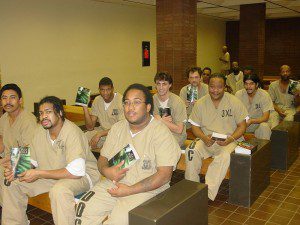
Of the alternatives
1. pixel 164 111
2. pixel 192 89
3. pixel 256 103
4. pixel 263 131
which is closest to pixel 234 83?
pixel 256 103

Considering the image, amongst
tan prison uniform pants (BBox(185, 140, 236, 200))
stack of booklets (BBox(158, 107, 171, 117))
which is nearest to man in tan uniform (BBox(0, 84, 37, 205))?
stack of booklets (BBox(158, 107, 171, 117))

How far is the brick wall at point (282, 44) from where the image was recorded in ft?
53.2

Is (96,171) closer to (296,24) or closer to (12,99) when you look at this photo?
(12,99)

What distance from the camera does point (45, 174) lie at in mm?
2729

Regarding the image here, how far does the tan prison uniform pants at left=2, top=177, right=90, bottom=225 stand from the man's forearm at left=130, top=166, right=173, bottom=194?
2.01 feet

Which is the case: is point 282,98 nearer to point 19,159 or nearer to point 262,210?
point 262,210

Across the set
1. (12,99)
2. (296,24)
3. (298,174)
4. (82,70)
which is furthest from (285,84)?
(296,24)

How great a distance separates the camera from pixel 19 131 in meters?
3.47

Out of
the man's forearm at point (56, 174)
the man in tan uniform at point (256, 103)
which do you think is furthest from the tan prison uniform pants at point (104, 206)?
the man in tan uniform at point (256, 103)

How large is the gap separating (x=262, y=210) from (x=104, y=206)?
180 cm

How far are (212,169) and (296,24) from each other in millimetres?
14811

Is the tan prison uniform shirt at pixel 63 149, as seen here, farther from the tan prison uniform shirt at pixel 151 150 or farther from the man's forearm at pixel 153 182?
the man's forearm at pixel 153 182

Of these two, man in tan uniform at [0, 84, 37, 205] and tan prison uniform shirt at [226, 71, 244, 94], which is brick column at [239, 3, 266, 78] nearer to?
tan prison uniform shirt at [226, 71, 244, 94]

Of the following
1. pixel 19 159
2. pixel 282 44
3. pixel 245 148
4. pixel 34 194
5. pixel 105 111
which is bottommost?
pixel 34 194
